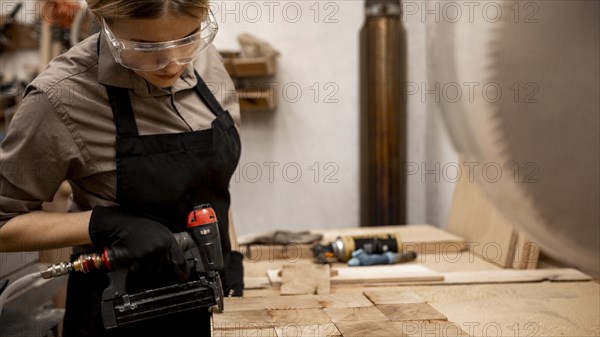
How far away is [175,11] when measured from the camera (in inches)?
43.0

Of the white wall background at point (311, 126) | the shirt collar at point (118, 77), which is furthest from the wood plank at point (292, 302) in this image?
the white wall background at point (311, 126)

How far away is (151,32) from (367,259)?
114 centimetres

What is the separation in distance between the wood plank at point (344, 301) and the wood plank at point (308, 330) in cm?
17

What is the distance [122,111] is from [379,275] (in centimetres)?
95

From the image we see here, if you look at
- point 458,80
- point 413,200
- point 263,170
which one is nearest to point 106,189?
point 458,80

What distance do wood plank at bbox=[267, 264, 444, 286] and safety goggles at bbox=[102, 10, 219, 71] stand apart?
32.1 inches

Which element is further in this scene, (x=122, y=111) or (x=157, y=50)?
(x=122, y=111)

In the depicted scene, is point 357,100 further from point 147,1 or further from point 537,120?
point 537,120

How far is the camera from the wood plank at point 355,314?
1.24 m

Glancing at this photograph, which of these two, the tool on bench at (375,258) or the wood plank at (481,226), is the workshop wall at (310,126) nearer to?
the wood plank at (481,226)

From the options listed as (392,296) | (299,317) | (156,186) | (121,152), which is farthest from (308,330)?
(121,152)

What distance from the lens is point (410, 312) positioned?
51.0 inches

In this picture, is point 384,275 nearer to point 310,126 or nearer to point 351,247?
point 351,247

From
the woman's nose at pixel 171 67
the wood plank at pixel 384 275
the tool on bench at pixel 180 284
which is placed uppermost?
the woman's nose at pixel 171 67
